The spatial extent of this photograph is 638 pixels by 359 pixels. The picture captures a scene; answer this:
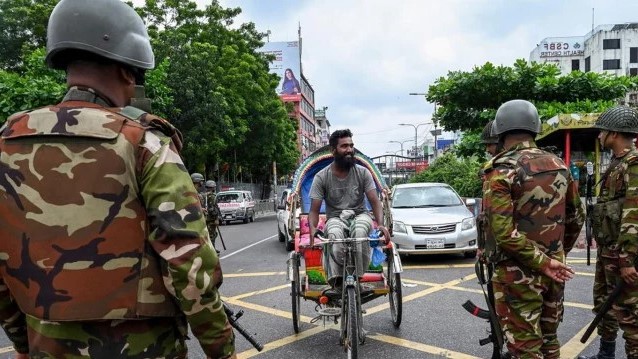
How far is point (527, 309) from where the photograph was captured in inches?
117

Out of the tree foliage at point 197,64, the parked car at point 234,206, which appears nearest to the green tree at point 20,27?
the tree foliage at point 197,64

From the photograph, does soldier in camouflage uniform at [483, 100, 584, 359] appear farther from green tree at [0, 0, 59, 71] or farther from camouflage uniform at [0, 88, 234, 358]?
→ green tree at [0, 0, 59, 71]

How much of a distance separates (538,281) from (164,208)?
2.38 metres

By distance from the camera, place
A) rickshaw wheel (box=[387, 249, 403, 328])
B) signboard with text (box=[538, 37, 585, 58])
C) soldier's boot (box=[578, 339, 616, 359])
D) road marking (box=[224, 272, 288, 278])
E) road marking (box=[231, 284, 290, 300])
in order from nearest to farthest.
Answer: soldier's boot (box=[578, 339, 616, 359]) → rickshaw wheel (box=[387, 249, 403, 328]) → road marking (box=[231, 284, 290, 300]) → road marking (box=[224, 272, 288, 278]) → signboard with text (box=[538, 37, 585, 58])

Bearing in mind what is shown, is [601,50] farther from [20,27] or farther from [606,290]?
[606,290]

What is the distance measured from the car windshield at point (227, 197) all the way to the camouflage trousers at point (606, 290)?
19842 millimetres

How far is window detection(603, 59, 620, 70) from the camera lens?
48000mm

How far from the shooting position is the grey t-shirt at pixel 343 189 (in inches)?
184

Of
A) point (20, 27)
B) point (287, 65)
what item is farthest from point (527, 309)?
point (287, 65)

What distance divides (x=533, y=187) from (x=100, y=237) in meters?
2.47

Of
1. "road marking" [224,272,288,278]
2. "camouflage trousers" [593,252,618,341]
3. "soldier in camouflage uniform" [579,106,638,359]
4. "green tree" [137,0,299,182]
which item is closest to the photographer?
"soldier in camouflage uniform" [579,106,638,359]

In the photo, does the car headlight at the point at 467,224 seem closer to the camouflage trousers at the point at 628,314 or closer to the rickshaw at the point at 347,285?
the rickshaw at the point at 347,285

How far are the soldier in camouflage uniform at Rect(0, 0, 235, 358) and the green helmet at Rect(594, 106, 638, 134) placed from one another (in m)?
3.27

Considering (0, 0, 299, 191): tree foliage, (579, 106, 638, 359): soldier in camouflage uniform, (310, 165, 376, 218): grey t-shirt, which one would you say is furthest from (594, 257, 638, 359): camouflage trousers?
(0, 0, 299, 191): tree foliage
